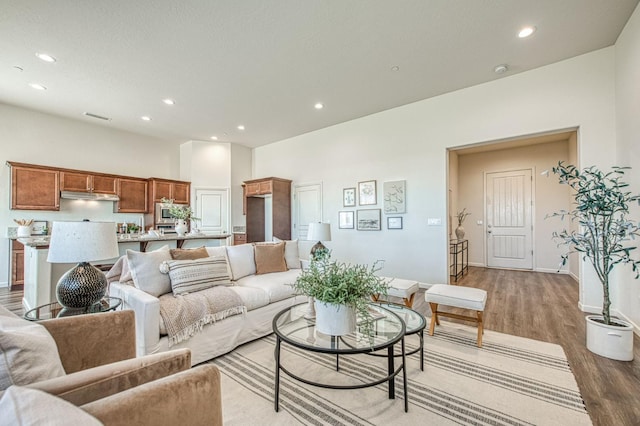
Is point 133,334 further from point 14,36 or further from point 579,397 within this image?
point 14,36

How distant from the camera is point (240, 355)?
245 cm

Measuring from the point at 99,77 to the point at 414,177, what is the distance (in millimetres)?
4966

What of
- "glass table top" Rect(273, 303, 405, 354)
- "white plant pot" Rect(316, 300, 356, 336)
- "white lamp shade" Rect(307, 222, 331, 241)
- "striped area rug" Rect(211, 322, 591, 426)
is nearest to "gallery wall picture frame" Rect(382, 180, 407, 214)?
"white lamp shade" Rect(307, 222, 331, 241)

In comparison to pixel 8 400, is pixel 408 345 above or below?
below

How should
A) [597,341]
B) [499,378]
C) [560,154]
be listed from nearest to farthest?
[499,378], [597,341], [560,154]

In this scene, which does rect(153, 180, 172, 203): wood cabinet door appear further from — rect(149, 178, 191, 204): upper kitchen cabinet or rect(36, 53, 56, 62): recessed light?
rect(36, 53, 56, 62): recessed light

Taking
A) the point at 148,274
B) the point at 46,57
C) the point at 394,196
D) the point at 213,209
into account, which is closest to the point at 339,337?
the point at 148,274

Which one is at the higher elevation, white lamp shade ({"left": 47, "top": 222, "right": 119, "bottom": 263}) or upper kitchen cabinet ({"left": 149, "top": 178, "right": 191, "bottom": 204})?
upper kitchen cabinet ({"left": 149, "top": 178, "right": 191, "bottom": 204})

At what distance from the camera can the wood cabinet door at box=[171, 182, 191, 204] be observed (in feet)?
22.4

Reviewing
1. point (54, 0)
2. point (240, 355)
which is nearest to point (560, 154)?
point (240, 355)

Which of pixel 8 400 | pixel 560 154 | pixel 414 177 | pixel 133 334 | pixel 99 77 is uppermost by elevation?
pixel 99 77

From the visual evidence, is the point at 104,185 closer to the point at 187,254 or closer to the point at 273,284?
the point at 187,254

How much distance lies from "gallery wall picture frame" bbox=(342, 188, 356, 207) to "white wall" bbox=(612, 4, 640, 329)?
11.9ft

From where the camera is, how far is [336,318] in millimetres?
1716
